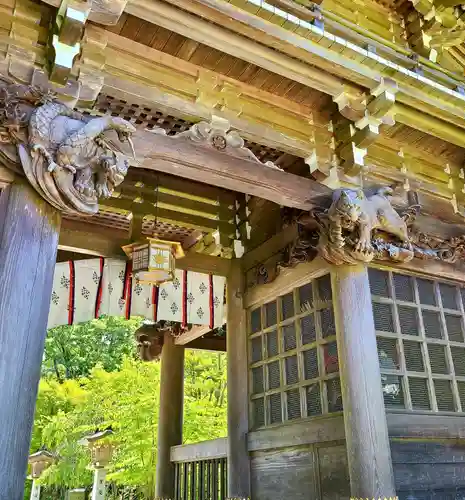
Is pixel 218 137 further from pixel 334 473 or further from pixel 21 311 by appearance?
pixel 334 473

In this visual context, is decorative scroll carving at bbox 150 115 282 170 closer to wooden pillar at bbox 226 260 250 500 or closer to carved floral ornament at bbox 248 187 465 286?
carved floral ornament at bbox 248 187 465 286

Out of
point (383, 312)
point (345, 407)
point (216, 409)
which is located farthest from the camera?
point (216, 409)

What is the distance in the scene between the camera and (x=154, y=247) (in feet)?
18.9

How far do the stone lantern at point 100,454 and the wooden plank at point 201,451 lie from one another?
3.22m

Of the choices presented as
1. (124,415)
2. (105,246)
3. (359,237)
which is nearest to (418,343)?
(359,237)

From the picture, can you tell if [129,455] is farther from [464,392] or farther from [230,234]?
[464,392]

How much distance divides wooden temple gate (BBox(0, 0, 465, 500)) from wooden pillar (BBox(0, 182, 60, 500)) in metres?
0.01

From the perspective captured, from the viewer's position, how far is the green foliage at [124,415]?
37.3 ft

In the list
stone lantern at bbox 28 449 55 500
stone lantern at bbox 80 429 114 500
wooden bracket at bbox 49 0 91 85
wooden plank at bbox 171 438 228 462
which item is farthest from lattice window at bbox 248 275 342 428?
stone lantern at bbox 28 449 55 500

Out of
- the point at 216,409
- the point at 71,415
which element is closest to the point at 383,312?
the point at 216,409

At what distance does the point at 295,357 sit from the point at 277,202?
188 cm

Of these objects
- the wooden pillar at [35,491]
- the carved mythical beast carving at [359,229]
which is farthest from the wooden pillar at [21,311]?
the wooden pillar at [35,491]

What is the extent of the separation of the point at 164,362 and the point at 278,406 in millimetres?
3393

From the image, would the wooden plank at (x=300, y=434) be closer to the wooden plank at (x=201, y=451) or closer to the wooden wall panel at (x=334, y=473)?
the wooden wall panel at (x=334, y=473)
